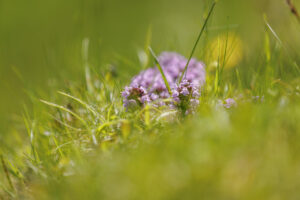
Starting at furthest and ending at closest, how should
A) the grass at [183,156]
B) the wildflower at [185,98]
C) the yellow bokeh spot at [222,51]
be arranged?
the yellow bokeh spot at [222,51]
the wildflower at [185,98]
the grass at [183,156]

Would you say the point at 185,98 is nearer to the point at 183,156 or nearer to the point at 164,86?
the point at 164,86

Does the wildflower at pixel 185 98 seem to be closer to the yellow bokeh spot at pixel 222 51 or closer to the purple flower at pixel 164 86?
the purple flower at pixel 164 86

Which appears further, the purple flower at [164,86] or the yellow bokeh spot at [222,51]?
the yellow bokeh spot at [222,51]

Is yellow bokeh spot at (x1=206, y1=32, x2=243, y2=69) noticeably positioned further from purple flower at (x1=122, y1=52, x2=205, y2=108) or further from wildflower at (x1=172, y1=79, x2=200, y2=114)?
wildflower at (x1=172, y1=79, x2=200, y2=114)

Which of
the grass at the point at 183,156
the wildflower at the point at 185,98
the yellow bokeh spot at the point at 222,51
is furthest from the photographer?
the yellow bokeh spot at the point at 222,51

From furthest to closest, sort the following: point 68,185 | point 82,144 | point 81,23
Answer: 1. point 81,23
2. point 82,144
3. point 68,185

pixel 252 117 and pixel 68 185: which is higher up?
pixel 252 117

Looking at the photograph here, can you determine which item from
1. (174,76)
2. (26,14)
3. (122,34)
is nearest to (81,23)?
(174,76)

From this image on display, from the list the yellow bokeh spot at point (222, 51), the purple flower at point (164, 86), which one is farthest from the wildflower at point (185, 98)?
the yellow bokeh spot at point (222, 51)

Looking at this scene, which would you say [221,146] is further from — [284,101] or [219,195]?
[284,101]

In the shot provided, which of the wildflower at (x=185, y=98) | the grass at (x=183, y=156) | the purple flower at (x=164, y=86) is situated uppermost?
the purple flower at (x=164, y=86)

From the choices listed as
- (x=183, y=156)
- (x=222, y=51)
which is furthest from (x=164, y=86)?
(x=183, y=156)
